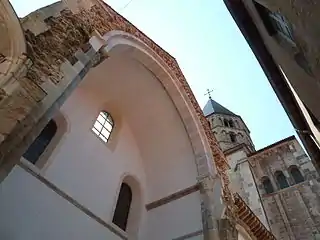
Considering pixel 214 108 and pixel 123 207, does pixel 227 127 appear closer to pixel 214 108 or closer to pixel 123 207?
pixel 214 108

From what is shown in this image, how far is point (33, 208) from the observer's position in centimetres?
485

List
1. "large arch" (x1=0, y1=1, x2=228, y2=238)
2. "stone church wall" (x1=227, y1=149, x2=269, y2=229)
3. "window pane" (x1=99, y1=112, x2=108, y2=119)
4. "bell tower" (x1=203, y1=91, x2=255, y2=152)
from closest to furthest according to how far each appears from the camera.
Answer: "large arch" (x1=0, y1=1, x2=228, y2=238) → "window pane" (x1=99, y1=112, x2=108, y2=119) → "stone church wall" (x1=227, y1=149, x2=269, y2=229) → "bell tower" (x1=203, y1=91, x2=255, y2=152)

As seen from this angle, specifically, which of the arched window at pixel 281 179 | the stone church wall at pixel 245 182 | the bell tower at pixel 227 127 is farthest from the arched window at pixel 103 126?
the bell tower at pixel 227 127

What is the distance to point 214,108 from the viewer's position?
33938 mm

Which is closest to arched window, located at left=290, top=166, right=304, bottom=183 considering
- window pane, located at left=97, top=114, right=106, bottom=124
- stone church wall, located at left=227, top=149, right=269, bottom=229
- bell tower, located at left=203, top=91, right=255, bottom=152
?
stone church wall, located at left=227, top=149, right=269, bottom=229

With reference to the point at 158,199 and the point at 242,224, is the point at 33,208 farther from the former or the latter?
the point at 242,224

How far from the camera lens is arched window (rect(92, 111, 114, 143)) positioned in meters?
7.45

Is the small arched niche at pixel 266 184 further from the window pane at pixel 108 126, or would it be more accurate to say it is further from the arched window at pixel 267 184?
the window pane at pixel 108 126

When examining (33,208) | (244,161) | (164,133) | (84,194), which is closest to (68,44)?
(33,208)

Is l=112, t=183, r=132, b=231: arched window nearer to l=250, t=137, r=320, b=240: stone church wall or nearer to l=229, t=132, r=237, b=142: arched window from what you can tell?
l=250, t=137, r=320, b=240: stone church wall

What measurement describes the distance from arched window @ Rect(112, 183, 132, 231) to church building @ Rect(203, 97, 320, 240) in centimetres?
1230

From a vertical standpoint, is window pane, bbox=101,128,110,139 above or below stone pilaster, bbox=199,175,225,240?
above

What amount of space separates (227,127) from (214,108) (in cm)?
387

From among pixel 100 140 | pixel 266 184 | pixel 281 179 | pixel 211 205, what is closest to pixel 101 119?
pixel 100 140
